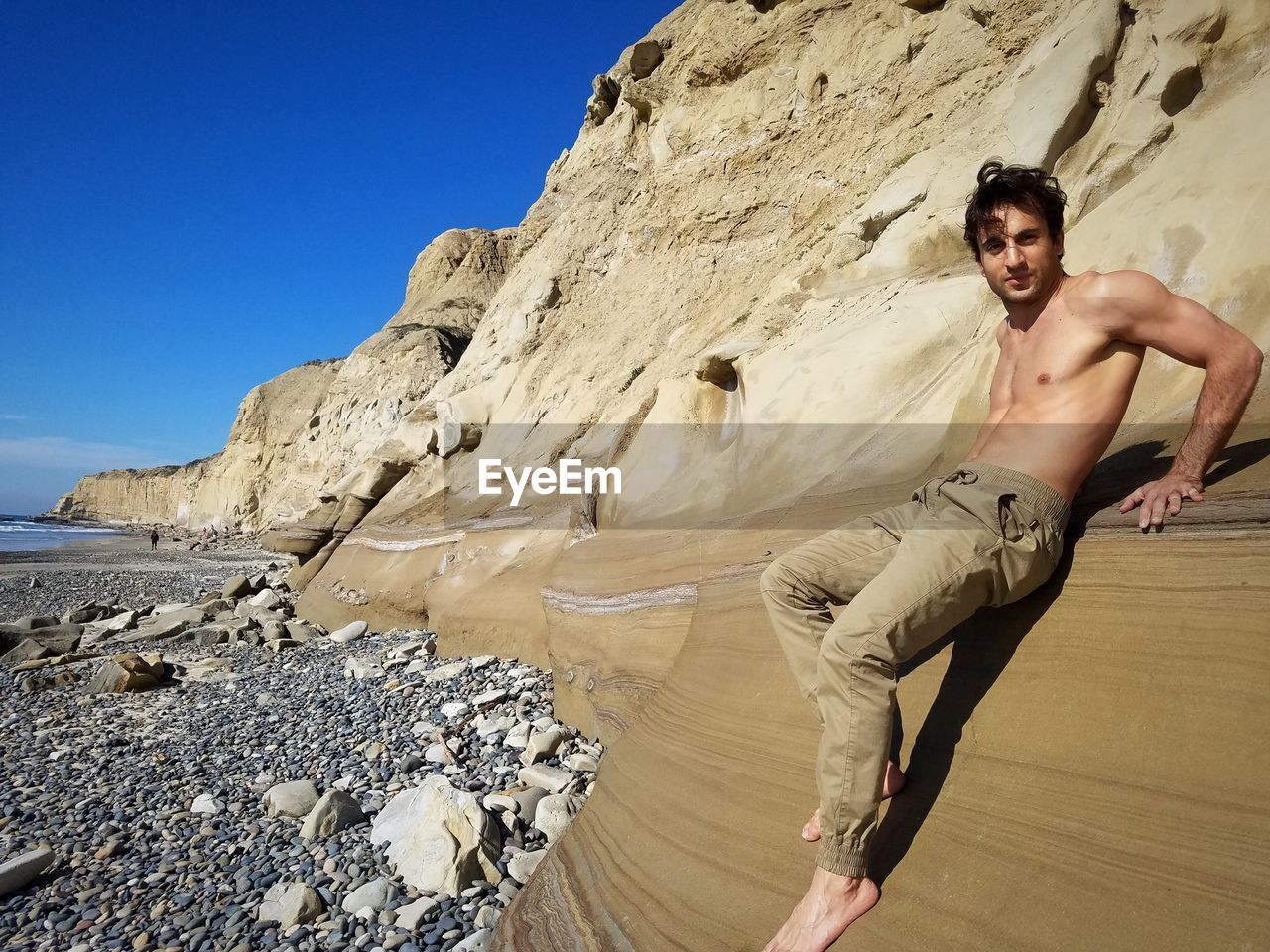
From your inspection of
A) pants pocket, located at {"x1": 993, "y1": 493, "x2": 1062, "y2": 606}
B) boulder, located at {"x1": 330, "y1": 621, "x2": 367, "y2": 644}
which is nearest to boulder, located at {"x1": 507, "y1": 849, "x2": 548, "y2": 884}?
pants pocket, located at {"x1": 993, "y1": 493, "x2": 1062, "y2": 606}

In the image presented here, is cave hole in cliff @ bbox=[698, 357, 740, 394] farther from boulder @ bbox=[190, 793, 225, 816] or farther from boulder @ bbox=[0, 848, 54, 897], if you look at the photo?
boulder @ bbox=[0, 848, 54, 897]

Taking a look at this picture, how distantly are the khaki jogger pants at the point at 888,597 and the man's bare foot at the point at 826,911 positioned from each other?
4cm

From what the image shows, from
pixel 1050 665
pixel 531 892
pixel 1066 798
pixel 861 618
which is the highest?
pixel 861 618

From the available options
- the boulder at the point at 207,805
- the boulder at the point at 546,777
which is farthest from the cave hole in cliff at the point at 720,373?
the boulder at the point at 207,805

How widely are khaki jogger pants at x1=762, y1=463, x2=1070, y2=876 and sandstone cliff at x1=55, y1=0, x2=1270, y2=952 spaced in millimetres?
199

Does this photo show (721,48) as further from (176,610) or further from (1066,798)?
(176,610)

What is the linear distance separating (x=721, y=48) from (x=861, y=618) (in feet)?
28.4

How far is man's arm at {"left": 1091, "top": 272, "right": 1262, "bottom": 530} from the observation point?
6.06 feet

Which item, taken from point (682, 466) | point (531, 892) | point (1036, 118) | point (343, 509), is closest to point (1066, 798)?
point (531, 892)

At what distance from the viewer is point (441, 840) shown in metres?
3.04

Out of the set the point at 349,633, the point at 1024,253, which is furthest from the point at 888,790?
the point at 349,633

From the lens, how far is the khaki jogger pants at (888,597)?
175 centimetres

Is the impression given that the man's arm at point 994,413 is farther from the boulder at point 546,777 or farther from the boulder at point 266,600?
the boulder at point 266,600

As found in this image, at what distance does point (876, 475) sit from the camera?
11.5 feet
